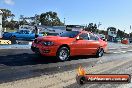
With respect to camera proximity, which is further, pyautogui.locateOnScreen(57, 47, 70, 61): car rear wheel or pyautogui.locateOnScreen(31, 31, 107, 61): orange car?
pyautogui.locateOnScreen(57, 47, 70, 61): car rear wheel

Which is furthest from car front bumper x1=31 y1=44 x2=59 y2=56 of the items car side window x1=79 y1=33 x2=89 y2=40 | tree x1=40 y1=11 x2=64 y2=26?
tree x1=40 y1=11 x2=64 y2=26

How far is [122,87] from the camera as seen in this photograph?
7891 millimetres

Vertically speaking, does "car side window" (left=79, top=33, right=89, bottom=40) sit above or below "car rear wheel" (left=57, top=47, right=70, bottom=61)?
above

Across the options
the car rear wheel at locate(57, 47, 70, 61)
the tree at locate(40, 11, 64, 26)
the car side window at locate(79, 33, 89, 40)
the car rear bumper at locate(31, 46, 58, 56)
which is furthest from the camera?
the tree at locate(40, 11, 64, 26)

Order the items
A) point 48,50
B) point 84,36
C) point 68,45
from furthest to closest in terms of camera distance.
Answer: point 84,36
point 68,45
point 48,50

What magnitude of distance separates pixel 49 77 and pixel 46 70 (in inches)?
55.4

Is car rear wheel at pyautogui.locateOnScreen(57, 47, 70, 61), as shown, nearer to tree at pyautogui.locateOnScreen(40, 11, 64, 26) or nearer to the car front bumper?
the car front bumper

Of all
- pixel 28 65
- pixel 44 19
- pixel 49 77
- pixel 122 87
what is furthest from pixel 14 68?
pixel 44 19

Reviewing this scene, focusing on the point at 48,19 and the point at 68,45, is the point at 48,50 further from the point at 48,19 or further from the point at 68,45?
the point at 48,19

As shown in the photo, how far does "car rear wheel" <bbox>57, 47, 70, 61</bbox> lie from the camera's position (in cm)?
1309

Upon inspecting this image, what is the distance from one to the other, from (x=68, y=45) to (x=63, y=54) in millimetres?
518

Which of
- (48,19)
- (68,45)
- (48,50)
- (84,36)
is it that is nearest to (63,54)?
(68,45)

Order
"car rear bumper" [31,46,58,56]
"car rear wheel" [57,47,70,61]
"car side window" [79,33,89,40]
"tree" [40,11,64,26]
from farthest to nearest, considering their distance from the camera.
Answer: "tree" [40,11,64,26], "car side window" [79,33,89,40], "car rear wheel" [57,47,70,61], "car rear bumper" [31,46,58,56]

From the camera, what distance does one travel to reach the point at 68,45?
13508mm
